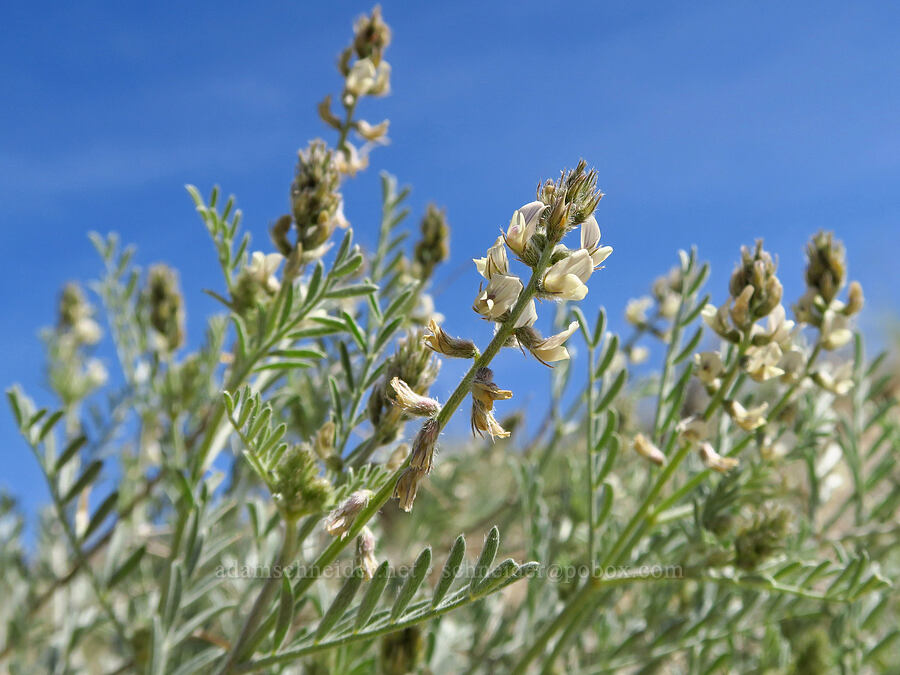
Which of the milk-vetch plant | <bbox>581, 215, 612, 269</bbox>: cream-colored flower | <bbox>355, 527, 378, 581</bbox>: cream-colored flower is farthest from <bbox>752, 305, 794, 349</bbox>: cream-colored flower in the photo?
<bbox>355, 527, 378, 581</bbox>: cream-colored flower

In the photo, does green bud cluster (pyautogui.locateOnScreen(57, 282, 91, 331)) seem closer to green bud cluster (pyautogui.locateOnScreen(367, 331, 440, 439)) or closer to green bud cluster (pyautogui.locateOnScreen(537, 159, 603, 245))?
green bud cluster (pyautogui.locateOnScreen(367, 331, 440, 439))

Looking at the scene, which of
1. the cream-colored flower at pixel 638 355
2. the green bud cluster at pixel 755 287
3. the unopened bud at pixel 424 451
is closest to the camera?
the unopened bud at pixel 424 451

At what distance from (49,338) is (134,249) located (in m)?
1.38

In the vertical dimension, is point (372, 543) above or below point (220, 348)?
below

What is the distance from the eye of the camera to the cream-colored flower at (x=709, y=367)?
4.70 feet

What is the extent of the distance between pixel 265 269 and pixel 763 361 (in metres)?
0.96

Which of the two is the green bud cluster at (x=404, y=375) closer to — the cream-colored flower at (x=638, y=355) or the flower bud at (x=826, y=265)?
the flower bud at (x=826, y=265)

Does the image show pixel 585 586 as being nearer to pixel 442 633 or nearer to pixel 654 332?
pixel 442 633

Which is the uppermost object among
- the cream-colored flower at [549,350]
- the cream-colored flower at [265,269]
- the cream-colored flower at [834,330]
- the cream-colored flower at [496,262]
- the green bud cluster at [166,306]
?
the green bud cluster at [166,306]

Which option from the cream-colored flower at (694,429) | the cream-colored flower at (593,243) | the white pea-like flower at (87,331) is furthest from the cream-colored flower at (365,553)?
the white pea-like flower at (87,331)

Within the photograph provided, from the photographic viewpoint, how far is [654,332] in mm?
2758

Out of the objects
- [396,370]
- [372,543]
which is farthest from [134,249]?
[372,543]

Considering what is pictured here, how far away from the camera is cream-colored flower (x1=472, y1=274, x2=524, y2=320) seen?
3.02 feet

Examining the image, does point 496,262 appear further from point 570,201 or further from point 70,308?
point 70,308
